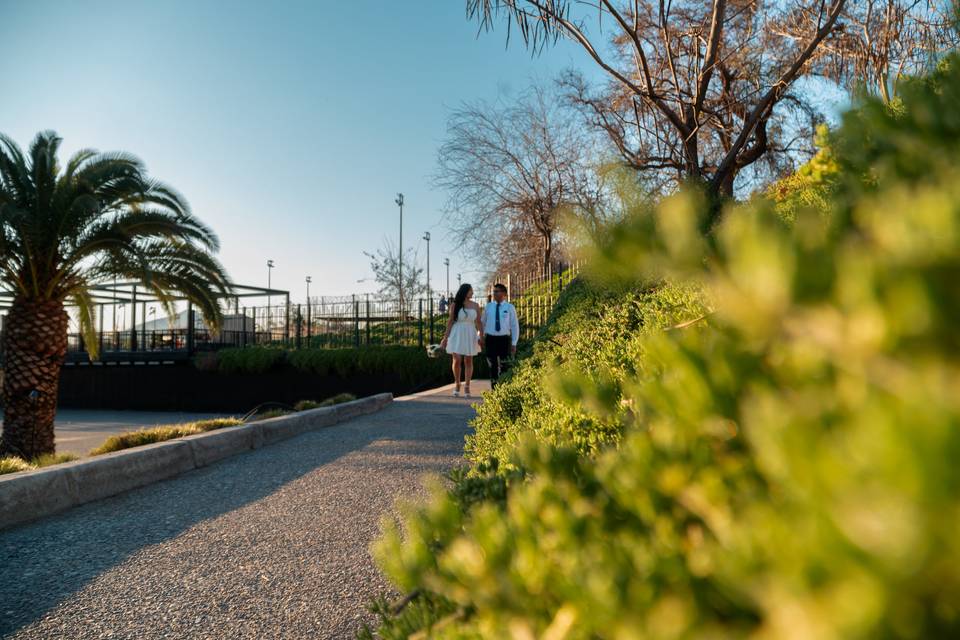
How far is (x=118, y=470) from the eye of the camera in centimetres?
484

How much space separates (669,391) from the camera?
2.05 ft

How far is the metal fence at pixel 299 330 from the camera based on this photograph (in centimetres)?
2167

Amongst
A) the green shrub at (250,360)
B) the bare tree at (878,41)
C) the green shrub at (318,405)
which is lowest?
the green shrub at (318,405)

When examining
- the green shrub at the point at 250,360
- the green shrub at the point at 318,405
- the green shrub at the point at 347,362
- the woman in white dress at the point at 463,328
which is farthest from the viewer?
the green shrub at the point at 250,360

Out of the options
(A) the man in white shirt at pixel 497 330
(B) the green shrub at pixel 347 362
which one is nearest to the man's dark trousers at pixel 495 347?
(A) the man in white shirt at pixel 497 330

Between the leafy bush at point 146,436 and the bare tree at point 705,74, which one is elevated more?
the bare tree at point 705,74

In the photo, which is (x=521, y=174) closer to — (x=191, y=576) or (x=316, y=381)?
(x=316, y=381)

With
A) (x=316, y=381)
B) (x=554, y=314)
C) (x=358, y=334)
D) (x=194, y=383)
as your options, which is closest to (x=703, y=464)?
(x=554, y=314)

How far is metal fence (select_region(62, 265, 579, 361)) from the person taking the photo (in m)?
21.7

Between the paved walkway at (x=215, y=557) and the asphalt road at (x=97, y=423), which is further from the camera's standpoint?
the asphalt road at (x=97, y=423)

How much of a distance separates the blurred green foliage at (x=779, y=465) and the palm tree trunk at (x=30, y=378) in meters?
12.0

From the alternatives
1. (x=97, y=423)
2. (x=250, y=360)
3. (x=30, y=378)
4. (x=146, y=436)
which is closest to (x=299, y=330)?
(x=250, y=360)

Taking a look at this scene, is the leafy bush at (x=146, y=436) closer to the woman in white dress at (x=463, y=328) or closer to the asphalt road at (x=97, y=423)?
the woman in white dress at (x=463, y=328)

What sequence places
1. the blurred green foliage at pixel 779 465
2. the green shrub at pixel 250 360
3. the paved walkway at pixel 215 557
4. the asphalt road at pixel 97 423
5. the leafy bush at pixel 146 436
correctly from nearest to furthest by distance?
the blurred green foliage at pixel 779 465 < the paved walkway at pixel 215 557 < the leafy bush at pixel 146 436 < the asphalt road at pixel 97 423 < the green shrub at pixel 250 360
